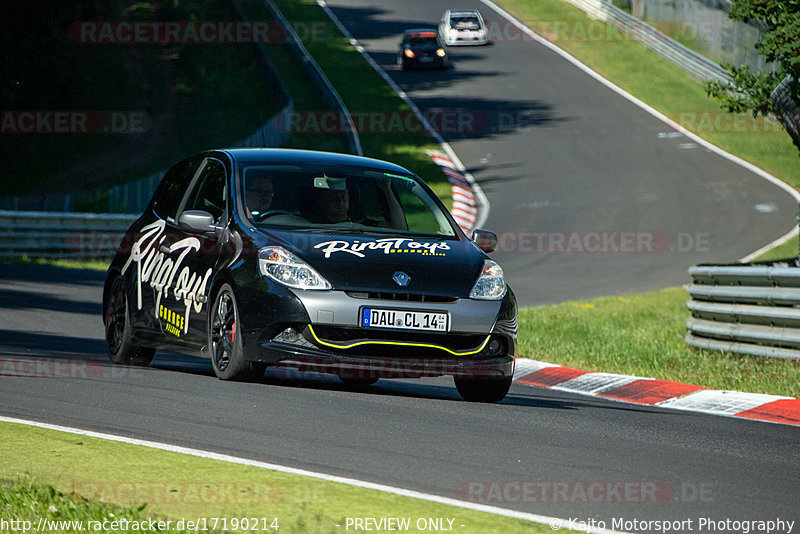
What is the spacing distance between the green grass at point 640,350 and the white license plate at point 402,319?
3.54 metres

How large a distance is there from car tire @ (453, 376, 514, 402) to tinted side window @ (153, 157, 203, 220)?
101 inches

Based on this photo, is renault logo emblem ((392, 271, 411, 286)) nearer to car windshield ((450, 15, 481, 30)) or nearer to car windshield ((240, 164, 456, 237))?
car windshield ((240, 164, 456, 237))

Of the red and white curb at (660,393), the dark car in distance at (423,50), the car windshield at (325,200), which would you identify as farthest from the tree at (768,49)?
the dark car in distance at (423,50)

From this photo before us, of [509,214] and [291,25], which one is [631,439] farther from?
[291,25]

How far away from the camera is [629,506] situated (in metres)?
5.15

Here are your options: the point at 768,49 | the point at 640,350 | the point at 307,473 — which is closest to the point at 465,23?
the point at 768,49

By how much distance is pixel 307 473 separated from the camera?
548 centimetres

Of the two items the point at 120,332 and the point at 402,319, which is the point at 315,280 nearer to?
the point at 402,319

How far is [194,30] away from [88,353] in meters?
45.2

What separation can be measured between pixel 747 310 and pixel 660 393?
6.56ft

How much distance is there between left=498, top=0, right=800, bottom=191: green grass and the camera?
3672 centimetres

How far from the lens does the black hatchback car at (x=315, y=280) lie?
7.91 m

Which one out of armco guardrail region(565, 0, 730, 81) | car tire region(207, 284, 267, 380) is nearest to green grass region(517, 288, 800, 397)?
car tire region(207, 284, 267, 380)

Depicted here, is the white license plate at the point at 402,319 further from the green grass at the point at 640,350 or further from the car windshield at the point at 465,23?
the car windshield at the point at 465,23
